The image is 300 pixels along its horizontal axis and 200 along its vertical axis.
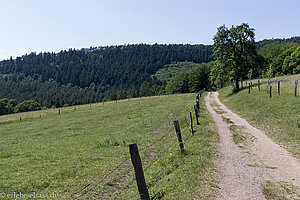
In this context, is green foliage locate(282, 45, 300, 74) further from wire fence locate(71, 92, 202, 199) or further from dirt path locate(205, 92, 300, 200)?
wire fence locate(71, 92, 202, 199)

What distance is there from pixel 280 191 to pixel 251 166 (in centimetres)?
259

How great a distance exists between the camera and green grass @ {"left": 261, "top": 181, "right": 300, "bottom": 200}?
23.8 feet

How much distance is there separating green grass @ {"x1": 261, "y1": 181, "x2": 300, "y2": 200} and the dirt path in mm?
216

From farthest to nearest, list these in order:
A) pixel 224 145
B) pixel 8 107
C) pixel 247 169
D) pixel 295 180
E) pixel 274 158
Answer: pixel 8 107 → pixel 224 145 → pixel 274 158 → pixel 247 169 → pixel 295 180

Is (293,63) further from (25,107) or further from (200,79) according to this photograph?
(25,107)

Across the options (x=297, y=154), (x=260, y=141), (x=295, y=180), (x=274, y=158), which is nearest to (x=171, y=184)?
(x=295, y=180)

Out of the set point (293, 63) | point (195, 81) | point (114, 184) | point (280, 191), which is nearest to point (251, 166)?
point (280, 191)

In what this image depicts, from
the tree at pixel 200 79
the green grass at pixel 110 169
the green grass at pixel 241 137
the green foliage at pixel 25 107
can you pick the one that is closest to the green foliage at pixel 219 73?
the green grass at pixel 241 137

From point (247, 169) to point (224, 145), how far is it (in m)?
4.02

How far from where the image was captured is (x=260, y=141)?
1444 cm

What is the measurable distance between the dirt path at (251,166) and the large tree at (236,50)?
40.8 m

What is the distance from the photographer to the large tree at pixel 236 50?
5200 cm

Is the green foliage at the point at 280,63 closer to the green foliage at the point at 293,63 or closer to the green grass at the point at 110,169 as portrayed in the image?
the green foliage at the point at 293,63

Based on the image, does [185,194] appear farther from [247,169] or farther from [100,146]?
[100,146]
